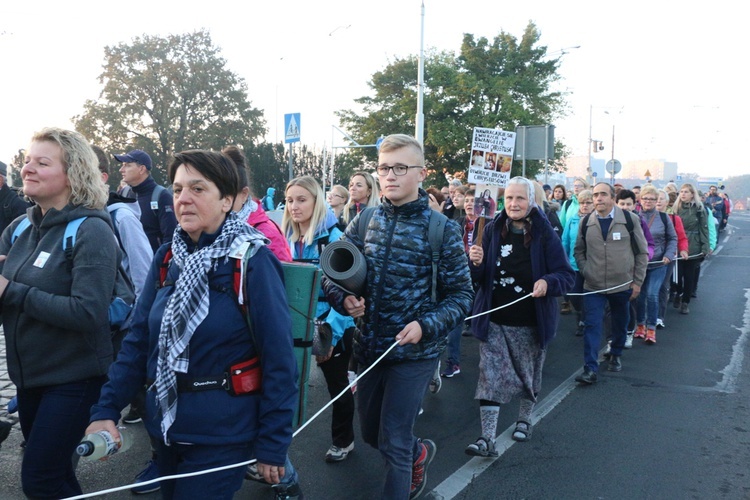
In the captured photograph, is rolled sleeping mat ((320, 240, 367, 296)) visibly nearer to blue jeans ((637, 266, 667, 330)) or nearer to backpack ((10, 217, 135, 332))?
backpack ((10, 217, 135, 332))

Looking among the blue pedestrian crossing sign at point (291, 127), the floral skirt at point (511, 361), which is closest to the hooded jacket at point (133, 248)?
the floral skirt at point (511, 361)

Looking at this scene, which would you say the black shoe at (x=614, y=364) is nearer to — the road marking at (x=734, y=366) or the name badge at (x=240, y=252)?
the road marking at (x=734, y=366)

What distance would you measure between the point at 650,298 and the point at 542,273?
4.61 metres

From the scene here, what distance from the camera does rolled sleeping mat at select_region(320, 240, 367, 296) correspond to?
3.19 metres

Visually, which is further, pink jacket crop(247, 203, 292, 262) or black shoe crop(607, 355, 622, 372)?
black shoe crop(607, 355, 622, 372)

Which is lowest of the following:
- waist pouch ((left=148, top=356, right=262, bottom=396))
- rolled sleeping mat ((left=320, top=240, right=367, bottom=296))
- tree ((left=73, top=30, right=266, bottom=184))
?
waist pouch ((left=148, top=356, right=262, bottom=396))

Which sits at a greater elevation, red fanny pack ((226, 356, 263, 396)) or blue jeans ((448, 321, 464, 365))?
red fanny pack ((226, 356, 263, 396))

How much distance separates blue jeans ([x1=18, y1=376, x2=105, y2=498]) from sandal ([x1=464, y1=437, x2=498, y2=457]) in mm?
2660

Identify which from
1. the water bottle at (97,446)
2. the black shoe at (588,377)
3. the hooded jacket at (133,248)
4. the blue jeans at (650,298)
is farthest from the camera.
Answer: the blue jeans at (650,298)

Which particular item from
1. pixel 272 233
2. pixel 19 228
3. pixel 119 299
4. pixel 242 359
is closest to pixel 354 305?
pixel 272 233

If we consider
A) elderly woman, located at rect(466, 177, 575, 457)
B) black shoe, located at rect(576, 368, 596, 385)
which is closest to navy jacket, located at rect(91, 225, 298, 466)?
elderly woman, located at rect(466, 177, 575, 457)

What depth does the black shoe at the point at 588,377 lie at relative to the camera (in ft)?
21.0

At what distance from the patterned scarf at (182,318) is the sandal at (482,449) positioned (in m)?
2.86

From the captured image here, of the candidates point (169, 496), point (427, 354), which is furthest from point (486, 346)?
point (169, 496)
